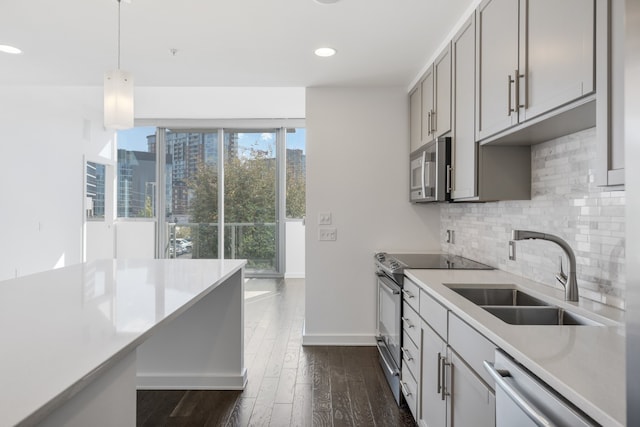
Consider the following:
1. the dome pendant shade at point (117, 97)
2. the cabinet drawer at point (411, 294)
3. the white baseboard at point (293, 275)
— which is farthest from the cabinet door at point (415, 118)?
the white baseboard at point (293, 275)

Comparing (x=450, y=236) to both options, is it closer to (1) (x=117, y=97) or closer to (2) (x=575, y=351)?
(2) (x=575, y=351)

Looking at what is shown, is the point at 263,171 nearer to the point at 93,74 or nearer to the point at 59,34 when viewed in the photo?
the point at 93,74

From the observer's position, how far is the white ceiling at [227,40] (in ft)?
7.23

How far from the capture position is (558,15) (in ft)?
4.46

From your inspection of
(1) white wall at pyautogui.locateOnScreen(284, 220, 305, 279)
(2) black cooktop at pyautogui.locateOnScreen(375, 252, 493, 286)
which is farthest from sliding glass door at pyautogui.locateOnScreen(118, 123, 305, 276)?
(2) black cooktop at pyautogui.locateOnScreen(375, 252, 493, 286)

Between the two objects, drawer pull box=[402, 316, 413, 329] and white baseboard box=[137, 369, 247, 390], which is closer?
drawer pull box=[402, 316, 413, 329]

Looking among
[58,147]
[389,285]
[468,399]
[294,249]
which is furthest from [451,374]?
[58,147]

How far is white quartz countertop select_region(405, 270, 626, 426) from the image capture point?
30.6 inches

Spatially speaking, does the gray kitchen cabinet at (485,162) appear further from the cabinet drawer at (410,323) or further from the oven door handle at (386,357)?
the oven door handle at (386,357)

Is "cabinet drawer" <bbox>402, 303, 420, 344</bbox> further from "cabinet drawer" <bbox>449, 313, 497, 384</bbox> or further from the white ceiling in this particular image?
the white ceiling

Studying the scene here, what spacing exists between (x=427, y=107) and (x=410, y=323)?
1.66 m

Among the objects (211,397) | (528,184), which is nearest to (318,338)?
(211,397)

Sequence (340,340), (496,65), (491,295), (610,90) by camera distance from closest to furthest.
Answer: (610,90)
(496,65)
(491,295)
(340,340)

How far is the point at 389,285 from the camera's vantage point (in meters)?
2.73
